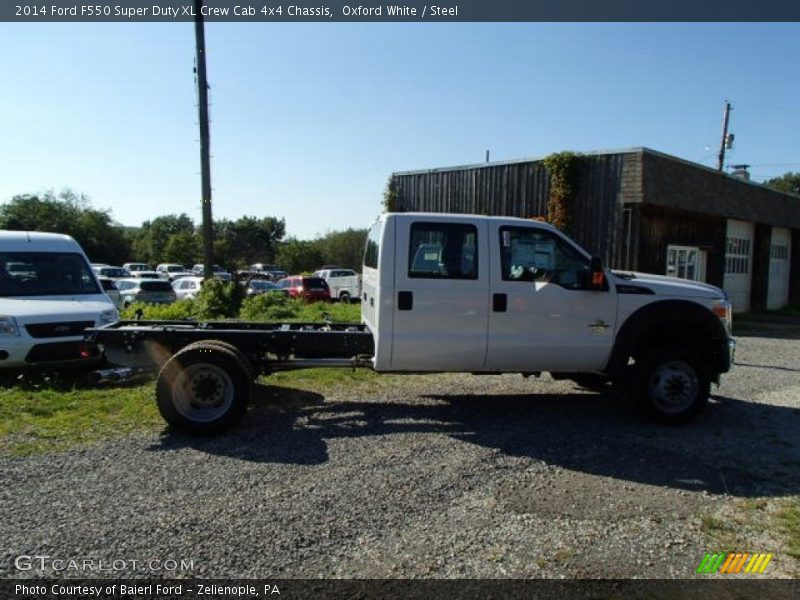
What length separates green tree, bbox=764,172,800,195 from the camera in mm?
83188

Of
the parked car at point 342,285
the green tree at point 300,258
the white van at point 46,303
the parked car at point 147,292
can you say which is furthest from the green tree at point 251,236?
the white van at point 46,303

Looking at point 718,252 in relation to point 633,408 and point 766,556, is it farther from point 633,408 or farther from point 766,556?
point 766,556

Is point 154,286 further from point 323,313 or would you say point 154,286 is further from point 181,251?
point 181,251

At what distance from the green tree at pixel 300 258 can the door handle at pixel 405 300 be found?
2058 inches

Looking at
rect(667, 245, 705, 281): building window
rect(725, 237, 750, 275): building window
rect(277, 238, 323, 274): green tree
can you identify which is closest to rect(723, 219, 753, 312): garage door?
rect(725, 237, 750, 275): building window

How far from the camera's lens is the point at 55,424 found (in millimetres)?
5910

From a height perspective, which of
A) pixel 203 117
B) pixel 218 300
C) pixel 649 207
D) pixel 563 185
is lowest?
pixel 218 300

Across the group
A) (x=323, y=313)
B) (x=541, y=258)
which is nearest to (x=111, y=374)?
(x=541, y=258)

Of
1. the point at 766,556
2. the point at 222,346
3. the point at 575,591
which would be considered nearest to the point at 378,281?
the point at 222,346

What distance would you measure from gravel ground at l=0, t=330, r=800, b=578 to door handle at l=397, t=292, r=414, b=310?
1321 millimetres

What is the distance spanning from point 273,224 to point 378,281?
292 ft

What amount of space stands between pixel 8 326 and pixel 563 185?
14.2m

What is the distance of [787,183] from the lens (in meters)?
84.6

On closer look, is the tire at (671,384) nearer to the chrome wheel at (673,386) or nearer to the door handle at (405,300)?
the chrome wheel at (673,386)
